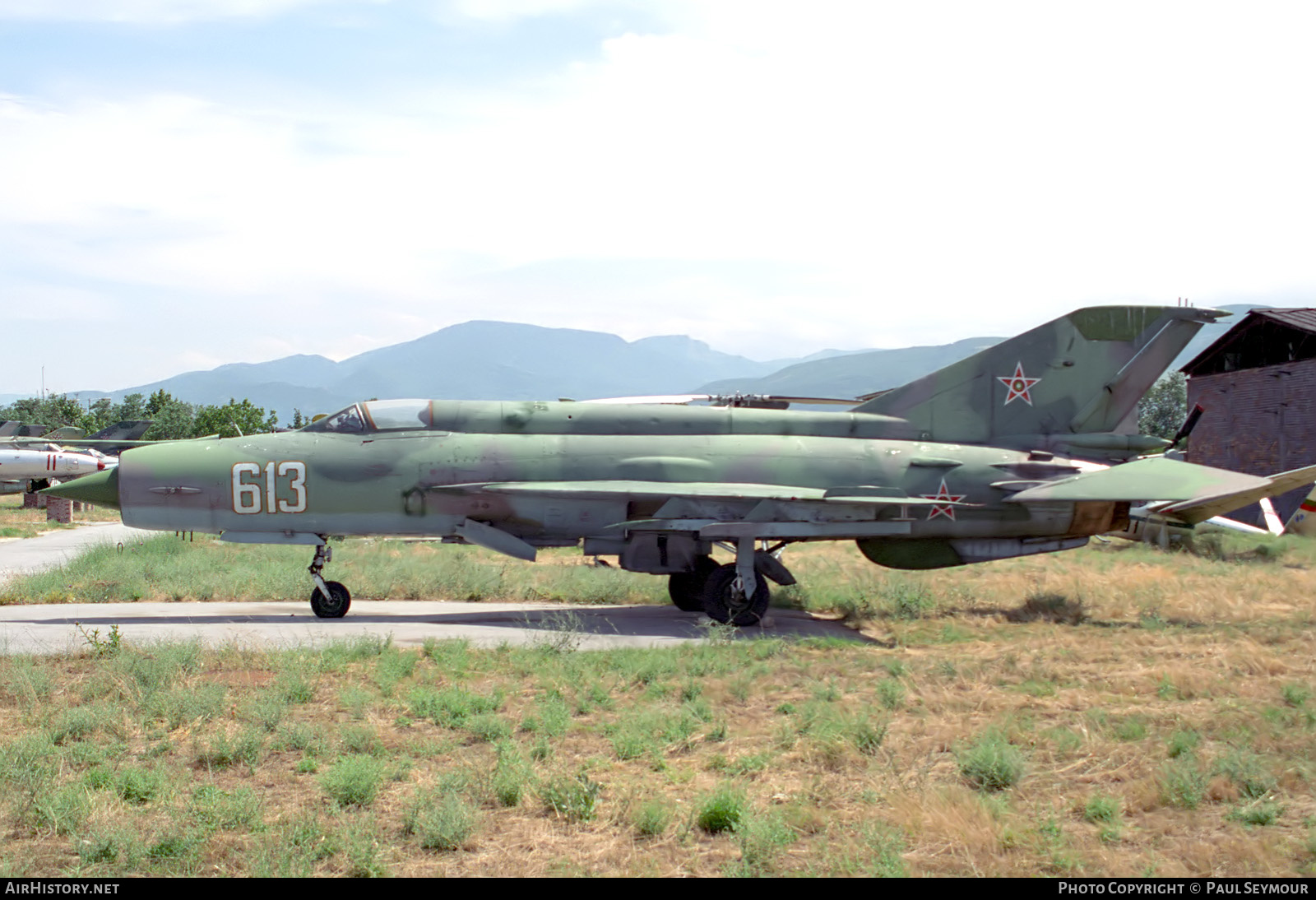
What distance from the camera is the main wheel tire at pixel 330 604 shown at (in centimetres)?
1430

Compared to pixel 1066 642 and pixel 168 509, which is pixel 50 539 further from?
pixel 1066 642

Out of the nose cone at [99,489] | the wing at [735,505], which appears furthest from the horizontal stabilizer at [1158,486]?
Answer: the nose cone at [99,489]

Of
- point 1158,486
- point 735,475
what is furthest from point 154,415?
point 1158,486

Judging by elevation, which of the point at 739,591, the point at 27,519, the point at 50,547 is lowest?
the point at 27,519

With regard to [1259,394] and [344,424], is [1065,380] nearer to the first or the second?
[344,424]

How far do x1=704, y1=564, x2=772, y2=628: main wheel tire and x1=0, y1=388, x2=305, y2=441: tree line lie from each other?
53.9 metres

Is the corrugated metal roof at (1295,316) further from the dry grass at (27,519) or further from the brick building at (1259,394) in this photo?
the dry grass at (27,519)

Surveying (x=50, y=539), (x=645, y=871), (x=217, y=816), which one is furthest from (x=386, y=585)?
(x=50, y=539)

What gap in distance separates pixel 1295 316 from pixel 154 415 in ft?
259

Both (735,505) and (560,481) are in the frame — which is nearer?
(735,505)

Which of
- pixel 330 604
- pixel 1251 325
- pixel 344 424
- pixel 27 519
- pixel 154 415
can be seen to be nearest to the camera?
pixel 330 604

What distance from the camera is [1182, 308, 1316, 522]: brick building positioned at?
30.2m

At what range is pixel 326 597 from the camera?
1432 centimetres

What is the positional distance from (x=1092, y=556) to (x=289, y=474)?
19.1m
